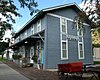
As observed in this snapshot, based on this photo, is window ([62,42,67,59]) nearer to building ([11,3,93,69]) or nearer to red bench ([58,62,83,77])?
building ([11,3,93,69])

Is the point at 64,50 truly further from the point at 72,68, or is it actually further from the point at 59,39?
the point at 72,68

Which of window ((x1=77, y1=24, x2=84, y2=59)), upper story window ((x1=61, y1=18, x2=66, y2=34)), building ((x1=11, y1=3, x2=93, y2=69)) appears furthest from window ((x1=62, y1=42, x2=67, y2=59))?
window ((x1=77, y1=24, x2=84, y2=59))

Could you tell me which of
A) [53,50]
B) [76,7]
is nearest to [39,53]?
[53,50]

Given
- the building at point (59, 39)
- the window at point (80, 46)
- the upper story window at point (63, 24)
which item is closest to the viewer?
the building at point (59, 39)

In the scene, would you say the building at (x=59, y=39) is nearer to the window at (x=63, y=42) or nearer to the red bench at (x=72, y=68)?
the window at (x=63, y=42)

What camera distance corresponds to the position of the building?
66.2ft

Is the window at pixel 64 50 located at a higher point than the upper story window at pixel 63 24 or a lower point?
lower

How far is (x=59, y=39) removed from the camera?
2103 centimetres

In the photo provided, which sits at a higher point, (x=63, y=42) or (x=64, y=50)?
(x=63, y=42)

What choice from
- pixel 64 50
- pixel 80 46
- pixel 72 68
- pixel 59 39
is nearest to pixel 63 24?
pixel 59 39

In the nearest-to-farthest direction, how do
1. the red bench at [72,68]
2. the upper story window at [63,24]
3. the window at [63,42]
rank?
the red bench at [72,68], the window at [63,42], the upper story window at [63,24]

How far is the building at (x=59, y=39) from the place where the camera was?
20.2 meters

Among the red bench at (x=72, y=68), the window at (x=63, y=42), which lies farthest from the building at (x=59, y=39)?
the red bench at (x=72, y=68)

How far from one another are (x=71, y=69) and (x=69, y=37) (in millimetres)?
10221
